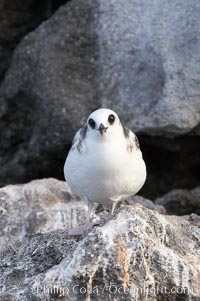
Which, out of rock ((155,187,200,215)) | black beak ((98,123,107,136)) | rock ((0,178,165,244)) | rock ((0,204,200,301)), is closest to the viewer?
rock ((0,204,200,301))

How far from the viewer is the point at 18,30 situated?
9.82 m

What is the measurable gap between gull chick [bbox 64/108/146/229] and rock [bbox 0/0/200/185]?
6.50 feet

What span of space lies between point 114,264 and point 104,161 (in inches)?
47.1

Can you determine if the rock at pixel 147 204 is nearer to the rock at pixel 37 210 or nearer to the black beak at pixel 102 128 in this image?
the rock at pixel 37 210

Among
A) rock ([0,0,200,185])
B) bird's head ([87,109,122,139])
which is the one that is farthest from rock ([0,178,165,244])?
rock ([0,0,200,185])

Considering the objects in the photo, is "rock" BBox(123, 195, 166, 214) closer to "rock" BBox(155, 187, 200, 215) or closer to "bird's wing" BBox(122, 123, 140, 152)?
"rock" BBox(155, 187, 200, 215)

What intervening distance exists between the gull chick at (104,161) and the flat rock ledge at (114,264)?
0.55 meters

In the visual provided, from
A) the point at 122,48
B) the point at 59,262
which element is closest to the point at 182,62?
the point at 122,48

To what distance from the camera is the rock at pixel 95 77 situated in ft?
26.3

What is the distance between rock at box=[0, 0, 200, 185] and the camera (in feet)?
26.3

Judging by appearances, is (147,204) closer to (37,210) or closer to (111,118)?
(37,210)

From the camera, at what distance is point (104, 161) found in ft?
19.3

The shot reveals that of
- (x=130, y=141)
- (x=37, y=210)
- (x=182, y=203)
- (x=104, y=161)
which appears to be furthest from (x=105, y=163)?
(x=182, y=203)

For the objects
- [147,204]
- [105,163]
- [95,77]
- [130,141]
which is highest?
[95,77]
